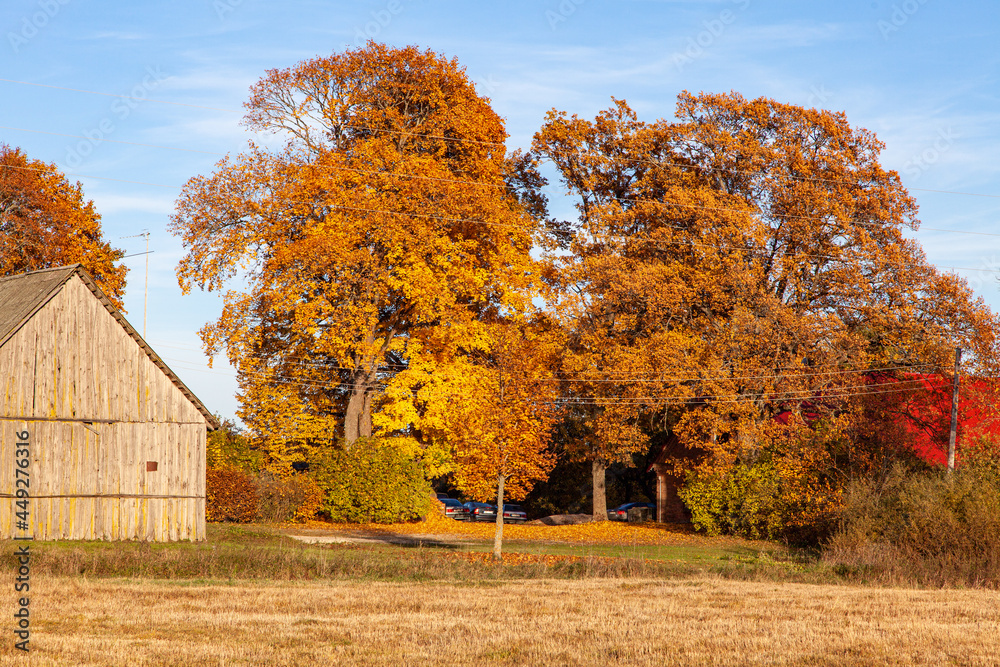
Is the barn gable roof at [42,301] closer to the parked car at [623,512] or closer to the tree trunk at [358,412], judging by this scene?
the tree trunk at [358,412]

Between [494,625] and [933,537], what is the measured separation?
12.5 meters

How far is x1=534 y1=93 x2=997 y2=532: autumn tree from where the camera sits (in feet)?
129

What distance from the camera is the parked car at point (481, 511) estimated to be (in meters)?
52.5

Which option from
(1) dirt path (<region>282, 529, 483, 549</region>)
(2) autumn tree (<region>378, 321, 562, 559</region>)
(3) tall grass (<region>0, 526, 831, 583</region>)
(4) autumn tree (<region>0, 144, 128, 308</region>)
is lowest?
(1) dirt path (<region>282, 529, 483, 549</region>)

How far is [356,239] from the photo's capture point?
42531 mm

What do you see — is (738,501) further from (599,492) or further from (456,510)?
(456,510)

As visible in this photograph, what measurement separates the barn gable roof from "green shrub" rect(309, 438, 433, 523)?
39.4 ft

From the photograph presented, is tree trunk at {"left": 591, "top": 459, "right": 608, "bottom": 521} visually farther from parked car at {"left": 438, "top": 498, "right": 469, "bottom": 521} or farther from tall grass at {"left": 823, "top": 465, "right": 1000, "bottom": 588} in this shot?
tall grass at {"left": 823, "top": 465, "right": 1000, "bottom": 588}

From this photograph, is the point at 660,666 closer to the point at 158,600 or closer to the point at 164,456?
the point at 158,600

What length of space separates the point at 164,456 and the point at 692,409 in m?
23.1

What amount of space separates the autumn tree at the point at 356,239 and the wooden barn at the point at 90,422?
12.3 metres

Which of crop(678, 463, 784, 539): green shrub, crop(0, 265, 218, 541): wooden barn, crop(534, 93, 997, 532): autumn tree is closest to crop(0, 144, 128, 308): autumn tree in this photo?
crop(0, 265, 218, 541): wooden barn

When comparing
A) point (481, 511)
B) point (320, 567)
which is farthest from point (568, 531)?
point (320, 567)

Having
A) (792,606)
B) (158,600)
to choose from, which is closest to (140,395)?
(158,600)
